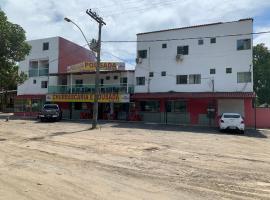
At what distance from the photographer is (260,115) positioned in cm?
3158

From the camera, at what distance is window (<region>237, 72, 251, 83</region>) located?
31797mm

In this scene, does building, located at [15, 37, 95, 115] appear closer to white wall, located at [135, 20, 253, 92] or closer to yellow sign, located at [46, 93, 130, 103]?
yellow sign, located at [46, 93, 130, 103]

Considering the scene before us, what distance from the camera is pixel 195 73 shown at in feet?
113

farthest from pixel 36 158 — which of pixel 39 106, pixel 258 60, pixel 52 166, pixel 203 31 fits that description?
pixel 258 60

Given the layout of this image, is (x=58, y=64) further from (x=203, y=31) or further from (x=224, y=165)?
(x=224, y=165)

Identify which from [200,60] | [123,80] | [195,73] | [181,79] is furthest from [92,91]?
[200,60]

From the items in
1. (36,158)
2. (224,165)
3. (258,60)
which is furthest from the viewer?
(258,60)

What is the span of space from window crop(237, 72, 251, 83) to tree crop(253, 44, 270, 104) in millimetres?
18905

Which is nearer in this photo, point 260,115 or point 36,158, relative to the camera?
point 36,158

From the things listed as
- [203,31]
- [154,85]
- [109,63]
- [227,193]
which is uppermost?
[203,31]

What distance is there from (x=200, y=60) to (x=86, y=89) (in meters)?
14.0

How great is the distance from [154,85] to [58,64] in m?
14.8

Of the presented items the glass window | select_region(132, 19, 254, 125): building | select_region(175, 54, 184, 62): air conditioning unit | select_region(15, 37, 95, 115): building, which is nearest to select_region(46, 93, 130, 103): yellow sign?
select_region(132, 19, 254, 125): building

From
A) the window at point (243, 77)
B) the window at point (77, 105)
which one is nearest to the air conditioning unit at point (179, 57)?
the window at point (243, 77)
